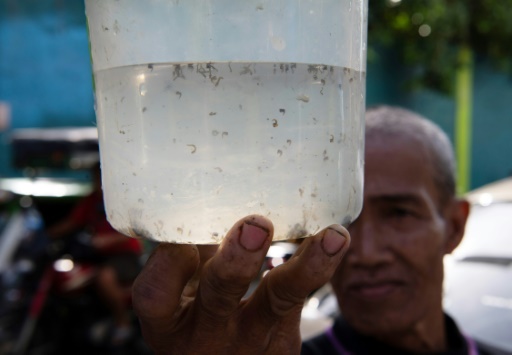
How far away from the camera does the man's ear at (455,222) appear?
1.94 meters

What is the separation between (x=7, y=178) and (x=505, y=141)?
27.6 feet

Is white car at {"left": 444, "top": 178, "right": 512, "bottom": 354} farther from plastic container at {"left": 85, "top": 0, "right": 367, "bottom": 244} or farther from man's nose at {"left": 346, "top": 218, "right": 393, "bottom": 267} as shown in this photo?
plastic container at {"left": 85, "top": 0, "right": 367, "bottom": 244}

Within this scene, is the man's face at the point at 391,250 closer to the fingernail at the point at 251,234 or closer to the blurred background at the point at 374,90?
the fingernail at the point at 251,234

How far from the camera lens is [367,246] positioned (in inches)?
66.8

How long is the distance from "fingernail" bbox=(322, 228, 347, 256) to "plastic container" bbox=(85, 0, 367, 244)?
4 centimetres

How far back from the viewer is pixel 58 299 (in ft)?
15.3

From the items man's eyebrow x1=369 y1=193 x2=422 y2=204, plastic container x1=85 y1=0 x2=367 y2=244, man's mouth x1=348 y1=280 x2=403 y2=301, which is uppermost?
plastic container x1=85 y1=0 x2=367 y2=244

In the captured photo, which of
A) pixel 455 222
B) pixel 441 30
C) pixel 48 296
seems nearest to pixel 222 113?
pixel 455 222

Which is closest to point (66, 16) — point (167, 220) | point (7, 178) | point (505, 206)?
point (7, 178)

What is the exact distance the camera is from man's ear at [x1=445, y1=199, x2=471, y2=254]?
1.94m

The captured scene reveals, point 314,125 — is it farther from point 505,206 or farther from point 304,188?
point 505,206

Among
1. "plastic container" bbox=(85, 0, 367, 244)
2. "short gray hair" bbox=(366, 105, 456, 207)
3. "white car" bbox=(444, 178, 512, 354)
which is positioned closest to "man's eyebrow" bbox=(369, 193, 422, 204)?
"short gray hair" bbox=(366, 105, 456, 207)

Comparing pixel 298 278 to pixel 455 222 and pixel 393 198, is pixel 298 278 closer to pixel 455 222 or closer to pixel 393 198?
pixel 393 198

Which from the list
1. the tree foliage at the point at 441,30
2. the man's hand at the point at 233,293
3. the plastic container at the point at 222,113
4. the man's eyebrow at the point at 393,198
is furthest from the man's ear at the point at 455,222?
the tree foliage at the point at 441,30
